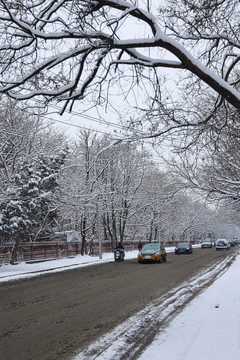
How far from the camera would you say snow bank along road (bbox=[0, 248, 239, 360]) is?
5793 millimetres

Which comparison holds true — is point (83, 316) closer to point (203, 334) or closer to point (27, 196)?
point (203, 334)

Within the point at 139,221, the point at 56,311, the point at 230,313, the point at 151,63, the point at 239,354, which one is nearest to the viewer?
the point at 239,354

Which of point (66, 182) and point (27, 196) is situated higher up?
point (66, 182)

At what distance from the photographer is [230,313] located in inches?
309

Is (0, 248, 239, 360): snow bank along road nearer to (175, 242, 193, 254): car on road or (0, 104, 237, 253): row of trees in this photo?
(0, 104, 237, 253): row of trees

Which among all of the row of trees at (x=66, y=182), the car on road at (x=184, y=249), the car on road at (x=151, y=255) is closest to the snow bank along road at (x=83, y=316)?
the row of trees at (x=66, y=182)

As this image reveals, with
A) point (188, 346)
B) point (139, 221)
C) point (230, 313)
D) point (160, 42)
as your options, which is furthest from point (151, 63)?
point (139, 221)

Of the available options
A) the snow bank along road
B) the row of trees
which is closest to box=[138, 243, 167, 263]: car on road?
the row of trees

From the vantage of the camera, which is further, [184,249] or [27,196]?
[184,249]

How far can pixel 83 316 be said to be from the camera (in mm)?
8141

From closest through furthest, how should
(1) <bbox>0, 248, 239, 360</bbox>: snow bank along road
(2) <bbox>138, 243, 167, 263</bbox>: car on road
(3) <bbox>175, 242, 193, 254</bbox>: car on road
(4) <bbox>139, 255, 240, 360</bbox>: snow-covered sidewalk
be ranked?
(4) <bbox>139, 255, 240, 360</bbox>: snow-covered sidewalk, (1) <bbox>0, 248, 239, 360</bbox>: snow bank along road, (2) <bbox>138, 243, 167, 263</bbox>: car on road, (3) <bbox>175, 242, 193, 254</bbox>: car on road

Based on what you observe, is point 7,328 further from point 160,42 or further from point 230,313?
point 160,42

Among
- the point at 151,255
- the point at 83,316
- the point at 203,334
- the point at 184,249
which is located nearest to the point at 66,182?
the point at 151,255

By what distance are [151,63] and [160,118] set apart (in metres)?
1.85
